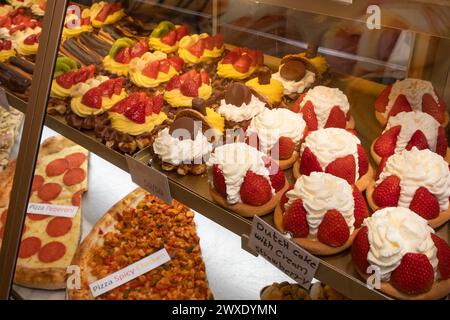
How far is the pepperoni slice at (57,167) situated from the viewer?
2395 millimetres

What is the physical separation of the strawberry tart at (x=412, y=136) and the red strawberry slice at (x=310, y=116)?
0.22 meters

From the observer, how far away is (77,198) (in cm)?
225

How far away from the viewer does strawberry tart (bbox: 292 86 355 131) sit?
166 centimetres

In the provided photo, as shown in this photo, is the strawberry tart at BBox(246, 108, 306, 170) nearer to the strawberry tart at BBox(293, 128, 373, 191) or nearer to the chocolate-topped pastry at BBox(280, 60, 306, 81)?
the strawberry tart at BBox(293, 128, 373, 191)

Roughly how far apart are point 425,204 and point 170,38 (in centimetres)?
144

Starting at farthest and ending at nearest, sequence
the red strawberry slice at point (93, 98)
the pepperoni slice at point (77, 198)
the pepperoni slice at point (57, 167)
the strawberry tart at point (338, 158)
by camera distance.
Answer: the pepperoni slice at point (57, 167), the pepperoni slice at point (77, 198), the red strawberry slice at point (93, 98), the strawberry tart at point (338, 158)

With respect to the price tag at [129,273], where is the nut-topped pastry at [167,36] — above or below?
above

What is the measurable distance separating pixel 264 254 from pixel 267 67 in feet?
3.29

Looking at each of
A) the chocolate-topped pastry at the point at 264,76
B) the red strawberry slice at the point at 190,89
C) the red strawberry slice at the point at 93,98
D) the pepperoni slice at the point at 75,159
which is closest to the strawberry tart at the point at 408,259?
the chocolate-topped pastry at the point at 264,76

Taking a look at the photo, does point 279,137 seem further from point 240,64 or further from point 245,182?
point 240,64

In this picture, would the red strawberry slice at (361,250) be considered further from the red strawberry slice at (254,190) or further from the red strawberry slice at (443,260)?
the red strawberry slice at (254,190)

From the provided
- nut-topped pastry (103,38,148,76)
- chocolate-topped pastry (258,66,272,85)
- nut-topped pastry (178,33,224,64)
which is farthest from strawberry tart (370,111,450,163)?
nut-topped pastry (103,38,148,76)

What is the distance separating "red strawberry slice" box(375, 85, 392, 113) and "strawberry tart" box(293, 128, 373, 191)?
29 cm

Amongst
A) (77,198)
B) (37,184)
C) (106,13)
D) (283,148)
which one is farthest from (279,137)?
(106,13)
